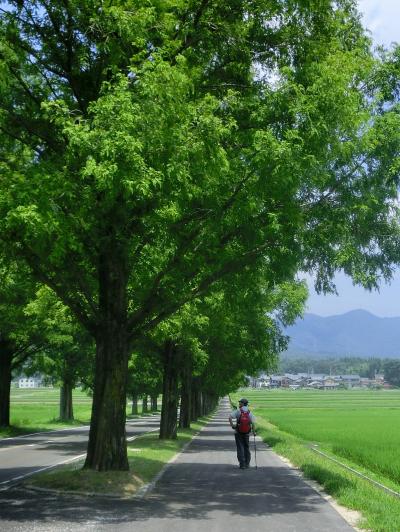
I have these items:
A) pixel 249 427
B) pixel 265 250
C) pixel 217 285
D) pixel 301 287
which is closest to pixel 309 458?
pixel 249 427

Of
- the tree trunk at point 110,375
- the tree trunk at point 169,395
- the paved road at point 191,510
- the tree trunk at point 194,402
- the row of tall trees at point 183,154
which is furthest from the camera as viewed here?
the tree trunk at point 194,402

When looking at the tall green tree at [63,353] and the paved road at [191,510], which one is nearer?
the paved road at [191,510]

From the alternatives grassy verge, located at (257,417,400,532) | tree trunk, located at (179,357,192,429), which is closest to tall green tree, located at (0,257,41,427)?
tree trunk, located at (179,357,192,429)

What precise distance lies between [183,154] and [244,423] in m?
9.72

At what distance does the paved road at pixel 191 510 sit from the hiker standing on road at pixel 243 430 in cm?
240

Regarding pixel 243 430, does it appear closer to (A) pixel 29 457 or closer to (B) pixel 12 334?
(A) pixel 29 457

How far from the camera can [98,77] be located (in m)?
13.5

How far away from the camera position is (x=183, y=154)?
10328 millimetres

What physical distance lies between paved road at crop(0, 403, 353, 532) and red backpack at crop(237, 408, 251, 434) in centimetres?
235

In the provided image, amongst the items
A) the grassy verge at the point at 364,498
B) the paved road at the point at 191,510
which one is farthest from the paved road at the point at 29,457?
the grassy verge at the point at 364,498

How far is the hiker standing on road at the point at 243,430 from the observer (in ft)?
59.1

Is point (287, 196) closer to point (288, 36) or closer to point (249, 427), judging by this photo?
point (288, 36)

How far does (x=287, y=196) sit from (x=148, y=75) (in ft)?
10.8

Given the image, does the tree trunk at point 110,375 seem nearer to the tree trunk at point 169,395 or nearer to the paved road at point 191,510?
the paved road at point 191,510
